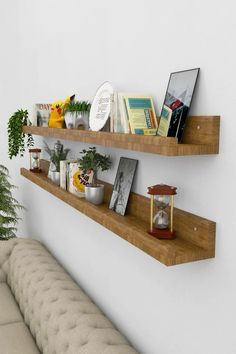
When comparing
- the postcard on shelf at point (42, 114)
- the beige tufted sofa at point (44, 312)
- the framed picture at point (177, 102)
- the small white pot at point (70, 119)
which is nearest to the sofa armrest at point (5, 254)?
the beige tufted sofa at point (44, 312)

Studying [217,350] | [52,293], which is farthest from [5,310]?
[217,350]

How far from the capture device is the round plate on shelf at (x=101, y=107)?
1.82 m

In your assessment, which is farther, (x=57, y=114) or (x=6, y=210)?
(x=6, y=210)

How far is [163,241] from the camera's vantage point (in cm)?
140

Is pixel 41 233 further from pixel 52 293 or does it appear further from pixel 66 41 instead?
pixel 66 41

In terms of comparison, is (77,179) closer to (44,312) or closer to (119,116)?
(119,116)

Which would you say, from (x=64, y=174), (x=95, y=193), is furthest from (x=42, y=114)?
(x=95, y=193)

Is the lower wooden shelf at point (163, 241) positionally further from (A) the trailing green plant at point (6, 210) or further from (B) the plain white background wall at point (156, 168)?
(A) the trailing green plant at point (6, 210)

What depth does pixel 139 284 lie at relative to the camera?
1816 millimetres

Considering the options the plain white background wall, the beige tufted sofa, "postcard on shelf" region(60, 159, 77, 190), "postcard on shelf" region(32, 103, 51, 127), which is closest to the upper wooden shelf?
the plain white background wall

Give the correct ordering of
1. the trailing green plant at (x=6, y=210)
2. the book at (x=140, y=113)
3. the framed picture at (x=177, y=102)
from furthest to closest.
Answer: the trailing green plant at (x=6, y=210)
the book at (x=140, y=113)
the framed picture at (x=177, y=102)

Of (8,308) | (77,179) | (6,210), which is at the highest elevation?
(77,179)

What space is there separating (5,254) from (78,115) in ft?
5.52

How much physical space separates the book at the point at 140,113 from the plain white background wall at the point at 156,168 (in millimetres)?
70
